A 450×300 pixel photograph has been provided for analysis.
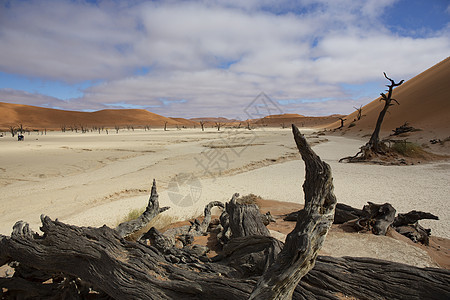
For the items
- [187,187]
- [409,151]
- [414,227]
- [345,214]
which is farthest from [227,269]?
[409,151]

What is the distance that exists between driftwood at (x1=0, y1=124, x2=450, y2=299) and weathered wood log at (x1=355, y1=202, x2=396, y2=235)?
2671 millimetres

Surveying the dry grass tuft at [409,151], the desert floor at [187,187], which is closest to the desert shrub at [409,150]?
the dry grass tuft at [409,151]

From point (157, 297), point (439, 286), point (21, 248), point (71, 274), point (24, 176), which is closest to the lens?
point (439, 286)

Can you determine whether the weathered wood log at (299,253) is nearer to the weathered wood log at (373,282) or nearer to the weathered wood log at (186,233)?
the weathered wood log at (373,282)

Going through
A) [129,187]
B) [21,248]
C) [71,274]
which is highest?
[21,248]

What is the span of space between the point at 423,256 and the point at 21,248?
489 cm

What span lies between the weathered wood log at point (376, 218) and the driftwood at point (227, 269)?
2.67m

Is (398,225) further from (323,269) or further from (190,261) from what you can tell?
(190,261)

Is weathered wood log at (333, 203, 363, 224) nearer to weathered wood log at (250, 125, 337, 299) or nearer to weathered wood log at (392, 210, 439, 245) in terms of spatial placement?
weathered wood log at (392, 210, 439, 245)

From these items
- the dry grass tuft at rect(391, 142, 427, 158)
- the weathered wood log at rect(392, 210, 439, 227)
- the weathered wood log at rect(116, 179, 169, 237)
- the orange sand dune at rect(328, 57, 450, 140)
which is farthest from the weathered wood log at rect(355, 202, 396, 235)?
the orange sand dune at rect(328, 57, 450, 140)

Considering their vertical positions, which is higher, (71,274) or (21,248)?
(21,248)

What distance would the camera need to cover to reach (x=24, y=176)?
10680mm

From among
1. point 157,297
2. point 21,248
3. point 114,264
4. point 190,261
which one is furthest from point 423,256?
point 21,248

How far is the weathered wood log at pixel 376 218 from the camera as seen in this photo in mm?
4312
